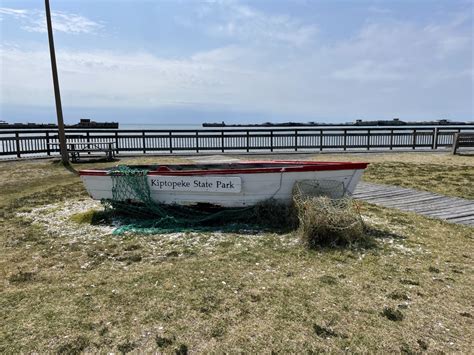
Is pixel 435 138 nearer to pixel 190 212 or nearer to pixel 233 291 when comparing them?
pixel 190 212

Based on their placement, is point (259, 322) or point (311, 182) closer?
point (259, 322)

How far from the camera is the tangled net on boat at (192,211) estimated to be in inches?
241

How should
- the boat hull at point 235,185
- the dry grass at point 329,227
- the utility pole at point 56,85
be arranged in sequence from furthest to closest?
the utility pole at point 56,85
the boat hull at point 235,185
the dry grass at point 329,227

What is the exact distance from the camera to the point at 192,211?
6680 mm

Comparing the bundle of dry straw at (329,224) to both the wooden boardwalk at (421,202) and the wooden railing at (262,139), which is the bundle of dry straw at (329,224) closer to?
the wooden boardwalk at (421,202)

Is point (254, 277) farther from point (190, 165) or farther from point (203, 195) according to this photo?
point (190, 165)

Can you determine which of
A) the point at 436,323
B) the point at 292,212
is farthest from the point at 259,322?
the point at 292,212

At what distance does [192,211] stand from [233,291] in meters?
3.06

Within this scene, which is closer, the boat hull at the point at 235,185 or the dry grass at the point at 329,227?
the dry grass at the point at 329,227

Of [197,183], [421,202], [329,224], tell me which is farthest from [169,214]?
[421,202]

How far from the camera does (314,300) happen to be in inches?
140

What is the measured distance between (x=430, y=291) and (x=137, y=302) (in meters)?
3.00

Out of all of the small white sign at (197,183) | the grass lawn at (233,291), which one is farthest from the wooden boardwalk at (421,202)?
the small white sign at (197,183)

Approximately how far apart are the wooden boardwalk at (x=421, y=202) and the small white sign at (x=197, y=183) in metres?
3.48
